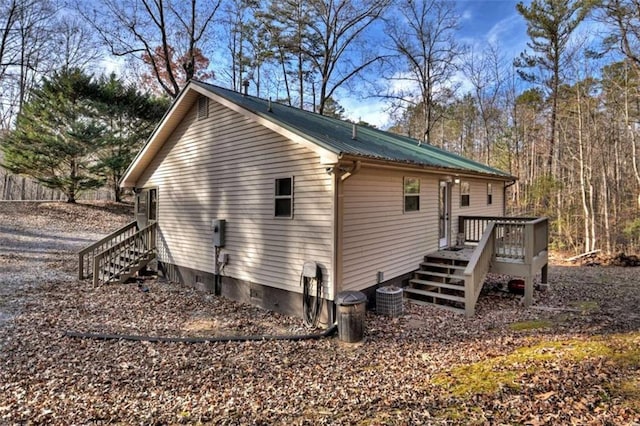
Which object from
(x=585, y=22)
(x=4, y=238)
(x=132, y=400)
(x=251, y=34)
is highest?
(x=251, y=34)

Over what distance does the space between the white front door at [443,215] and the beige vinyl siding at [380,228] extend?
0.65m

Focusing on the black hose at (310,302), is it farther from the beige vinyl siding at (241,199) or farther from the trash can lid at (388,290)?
the trash can lid at (388,290)

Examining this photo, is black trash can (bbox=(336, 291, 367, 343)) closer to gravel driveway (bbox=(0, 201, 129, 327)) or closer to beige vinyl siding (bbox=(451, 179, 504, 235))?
beige vinyl siding (bbox=(451, 179, 504, 235))

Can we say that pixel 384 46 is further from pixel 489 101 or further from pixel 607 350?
pixel 607 350

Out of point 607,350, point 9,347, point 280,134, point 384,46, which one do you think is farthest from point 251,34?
point 607,350

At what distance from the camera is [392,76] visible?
2303cm

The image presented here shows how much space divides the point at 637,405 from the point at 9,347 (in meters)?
7.96

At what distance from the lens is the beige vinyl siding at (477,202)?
10734 mm

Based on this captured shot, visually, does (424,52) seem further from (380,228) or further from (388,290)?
(388,290)

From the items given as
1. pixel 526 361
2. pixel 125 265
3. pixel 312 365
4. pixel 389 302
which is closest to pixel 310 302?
pixel 389 302

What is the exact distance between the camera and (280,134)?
282 inches

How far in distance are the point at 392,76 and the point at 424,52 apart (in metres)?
2.68

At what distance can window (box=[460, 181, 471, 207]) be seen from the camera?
1123cm

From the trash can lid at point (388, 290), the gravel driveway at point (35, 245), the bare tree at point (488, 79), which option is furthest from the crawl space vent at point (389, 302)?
the bare tree at point (488, 79)
